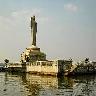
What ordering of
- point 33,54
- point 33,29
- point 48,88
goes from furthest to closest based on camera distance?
1. point 33,54
2. point 33,29
3. point 48,88

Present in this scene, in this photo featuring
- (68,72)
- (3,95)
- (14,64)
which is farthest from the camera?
(14,64)

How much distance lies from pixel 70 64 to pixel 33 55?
21.5 metres

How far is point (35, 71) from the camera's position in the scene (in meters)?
90.8

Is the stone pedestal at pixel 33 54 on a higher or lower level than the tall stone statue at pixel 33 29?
lower

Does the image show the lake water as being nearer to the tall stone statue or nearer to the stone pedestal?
the stone pedestal

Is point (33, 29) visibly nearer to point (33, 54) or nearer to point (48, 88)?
point (33, 54)

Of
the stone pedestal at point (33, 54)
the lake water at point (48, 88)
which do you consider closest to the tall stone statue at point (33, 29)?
the stone pedestal at point (33, 54)

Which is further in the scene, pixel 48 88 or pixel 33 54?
pixel 33 54

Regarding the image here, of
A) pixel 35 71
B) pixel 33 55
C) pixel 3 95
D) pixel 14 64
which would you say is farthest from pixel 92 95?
pixel 14 64

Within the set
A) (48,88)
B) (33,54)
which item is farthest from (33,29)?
(48,88)

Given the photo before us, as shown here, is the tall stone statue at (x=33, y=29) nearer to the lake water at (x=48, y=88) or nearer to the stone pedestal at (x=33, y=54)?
the stone pedestal at (x=33, y=54)

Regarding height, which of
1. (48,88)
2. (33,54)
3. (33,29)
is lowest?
(48,88)

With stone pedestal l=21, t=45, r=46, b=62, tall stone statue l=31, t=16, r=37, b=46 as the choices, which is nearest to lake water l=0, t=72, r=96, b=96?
stone pedestal l=21, t=45, r=46, b=62

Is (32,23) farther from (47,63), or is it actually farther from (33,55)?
(47,63)
